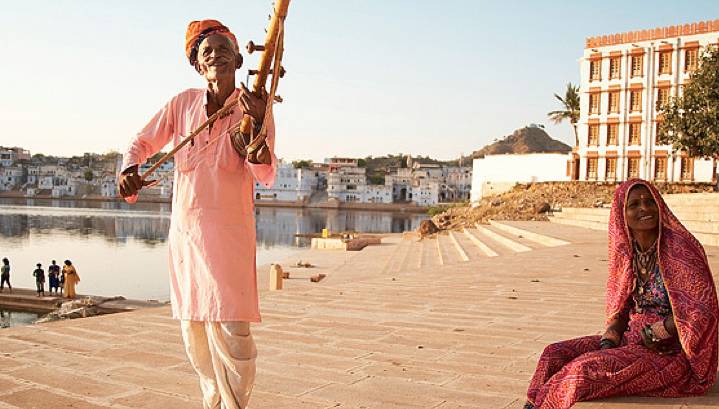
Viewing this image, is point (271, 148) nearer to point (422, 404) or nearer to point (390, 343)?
point (422, 404)

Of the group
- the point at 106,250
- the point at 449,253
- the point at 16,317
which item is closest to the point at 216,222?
the point at 449,253

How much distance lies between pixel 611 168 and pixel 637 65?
6025mm

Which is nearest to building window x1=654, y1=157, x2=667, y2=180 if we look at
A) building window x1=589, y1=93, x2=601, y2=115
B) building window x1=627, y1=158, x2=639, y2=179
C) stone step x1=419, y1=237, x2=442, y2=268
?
building window x1=627, y1=158, x2=639, y2=179

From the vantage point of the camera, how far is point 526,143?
440 feet

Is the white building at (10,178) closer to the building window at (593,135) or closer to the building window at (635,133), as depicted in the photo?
the building window at (593,135)

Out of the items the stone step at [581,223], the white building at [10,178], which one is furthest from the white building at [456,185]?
the stone step at [581,223]

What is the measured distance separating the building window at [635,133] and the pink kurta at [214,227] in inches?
1567

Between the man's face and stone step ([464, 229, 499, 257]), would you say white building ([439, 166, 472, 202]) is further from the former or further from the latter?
the man's face

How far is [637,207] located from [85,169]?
161 m

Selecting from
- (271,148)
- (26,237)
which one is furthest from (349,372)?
(26,237)

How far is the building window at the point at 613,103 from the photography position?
39781 mm

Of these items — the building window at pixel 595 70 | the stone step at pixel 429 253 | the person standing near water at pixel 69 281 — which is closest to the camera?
the stone step at pixel 429 253

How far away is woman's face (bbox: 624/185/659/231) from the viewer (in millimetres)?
3252

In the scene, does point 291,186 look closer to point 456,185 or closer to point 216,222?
point 456,185
